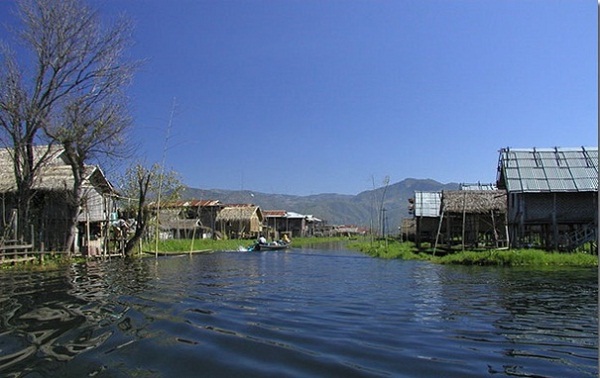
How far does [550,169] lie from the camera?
27.5 m

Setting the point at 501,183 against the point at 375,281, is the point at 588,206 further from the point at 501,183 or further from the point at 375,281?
the point at 375,281

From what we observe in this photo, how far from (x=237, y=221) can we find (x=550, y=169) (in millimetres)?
41497

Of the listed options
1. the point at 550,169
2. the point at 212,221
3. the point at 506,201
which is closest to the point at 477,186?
the point at 506,201

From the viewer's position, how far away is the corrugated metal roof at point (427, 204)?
131 ft

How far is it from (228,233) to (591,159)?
43.5m

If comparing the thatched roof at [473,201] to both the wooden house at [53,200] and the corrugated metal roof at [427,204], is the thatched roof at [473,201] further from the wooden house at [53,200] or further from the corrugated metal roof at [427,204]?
the wooden house at [53,200]

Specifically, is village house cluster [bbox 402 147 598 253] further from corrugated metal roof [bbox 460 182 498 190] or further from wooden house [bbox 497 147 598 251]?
corrugated metal roof [bbox 460 182 498 190]

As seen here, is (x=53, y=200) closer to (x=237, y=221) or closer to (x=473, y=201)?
(x=473, y=201)

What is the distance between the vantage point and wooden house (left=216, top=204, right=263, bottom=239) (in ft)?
205

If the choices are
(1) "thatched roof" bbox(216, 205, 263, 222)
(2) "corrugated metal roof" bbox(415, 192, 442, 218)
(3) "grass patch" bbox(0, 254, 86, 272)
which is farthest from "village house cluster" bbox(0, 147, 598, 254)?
(1) "thatched roof" bbox(216, 205, 263, 222)

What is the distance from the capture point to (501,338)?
749 centimetres

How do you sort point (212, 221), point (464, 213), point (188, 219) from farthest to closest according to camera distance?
point (212, 221)
point (188, 219)
point (464, 213)

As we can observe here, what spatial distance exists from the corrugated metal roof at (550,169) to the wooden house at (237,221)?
3806 cm

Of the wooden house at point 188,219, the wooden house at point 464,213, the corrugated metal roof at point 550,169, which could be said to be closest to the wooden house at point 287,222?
the wooden house at point 188,219
